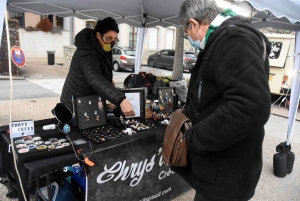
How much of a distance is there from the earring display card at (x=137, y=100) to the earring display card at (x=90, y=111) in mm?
310

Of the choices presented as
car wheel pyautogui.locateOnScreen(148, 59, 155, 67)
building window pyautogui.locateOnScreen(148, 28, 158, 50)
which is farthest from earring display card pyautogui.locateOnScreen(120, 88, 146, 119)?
building window pyautogui.locateOnScreen(148, 28, 158, 50)

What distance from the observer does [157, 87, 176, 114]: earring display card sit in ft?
8.80

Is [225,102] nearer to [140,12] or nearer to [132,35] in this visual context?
[140,12]

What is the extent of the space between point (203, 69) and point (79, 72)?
1370 millimetres

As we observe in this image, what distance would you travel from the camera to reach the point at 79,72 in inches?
86.1

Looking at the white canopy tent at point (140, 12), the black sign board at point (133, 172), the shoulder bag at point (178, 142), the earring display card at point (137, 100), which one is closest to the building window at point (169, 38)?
the white canopy tent at point (140, 12)

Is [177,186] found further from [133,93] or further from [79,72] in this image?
[79,72]

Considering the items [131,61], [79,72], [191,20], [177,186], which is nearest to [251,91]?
[191,20]

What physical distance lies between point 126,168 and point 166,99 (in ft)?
3.31

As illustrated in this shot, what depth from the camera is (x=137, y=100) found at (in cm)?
236

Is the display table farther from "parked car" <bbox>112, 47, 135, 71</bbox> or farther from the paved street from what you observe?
"parked car" <bbox>112, 47, 135, 71</bbox>

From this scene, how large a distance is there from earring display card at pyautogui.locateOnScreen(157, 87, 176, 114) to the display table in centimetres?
52

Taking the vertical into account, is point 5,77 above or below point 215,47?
below

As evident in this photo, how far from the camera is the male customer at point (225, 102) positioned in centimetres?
99
